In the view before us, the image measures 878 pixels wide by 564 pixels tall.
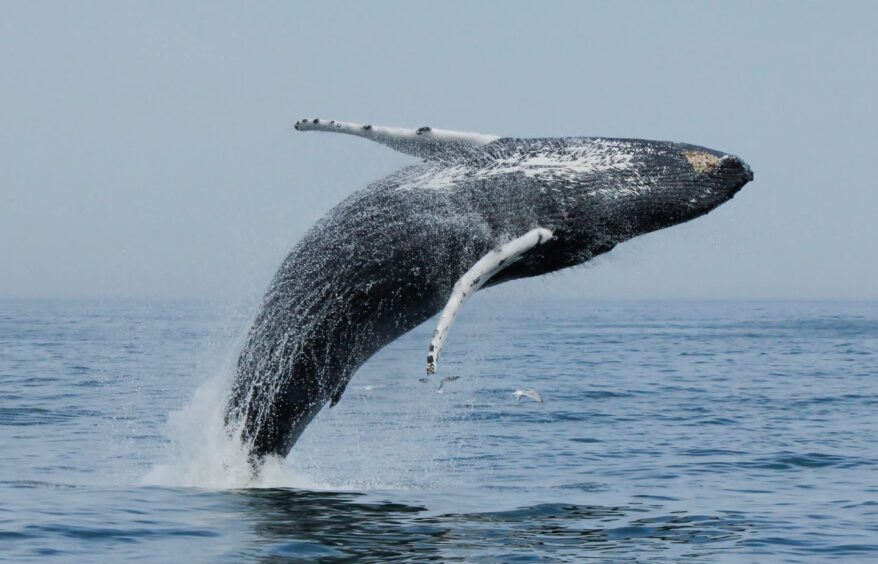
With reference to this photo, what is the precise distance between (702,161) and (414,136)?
3073 mm

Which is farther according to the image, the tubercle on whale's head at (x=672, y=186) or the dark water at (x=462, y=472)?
the tubercle on whale's head at (x=672, y=186)

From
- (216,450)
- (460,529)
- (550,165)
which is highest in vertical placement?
(550,165)

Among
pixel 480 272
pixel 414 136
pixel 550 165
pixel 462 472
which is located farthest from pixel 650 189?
pixel 462 472

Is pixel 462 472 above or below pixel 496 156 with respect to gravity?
below

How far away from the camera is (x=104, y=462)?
17.9 m

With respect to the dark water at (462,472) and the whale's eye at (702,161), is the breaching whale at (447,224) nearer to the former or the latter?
the whale's eye at (702,161)

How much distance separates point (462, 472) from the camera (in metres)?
17.7

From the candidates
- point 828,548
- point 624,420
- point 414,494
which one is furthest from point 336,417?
point 828,548

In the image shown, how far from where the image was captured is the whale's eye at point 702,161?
12.4 meters

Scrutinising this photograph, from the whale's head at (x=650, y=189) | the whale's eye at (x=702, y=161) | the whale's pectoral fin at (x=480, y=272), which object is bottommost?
the whale's pectoral fin at (x=480, y=272)

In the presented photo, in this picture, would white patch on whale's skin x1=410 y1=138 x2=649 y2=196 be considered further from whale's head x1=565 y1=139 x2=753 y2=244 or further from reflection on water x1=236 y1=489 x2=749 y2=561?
reflection on water x1=236 y1=489 x2=749 y2=561

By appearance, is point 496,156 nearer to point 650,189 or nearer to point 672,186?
point 650,189

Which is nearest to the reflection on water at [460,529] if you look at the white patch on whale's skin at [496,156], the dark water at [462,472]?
the dark water at [462,472]

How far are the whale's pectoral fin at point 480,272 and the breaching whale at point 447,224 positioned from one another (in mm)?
26
